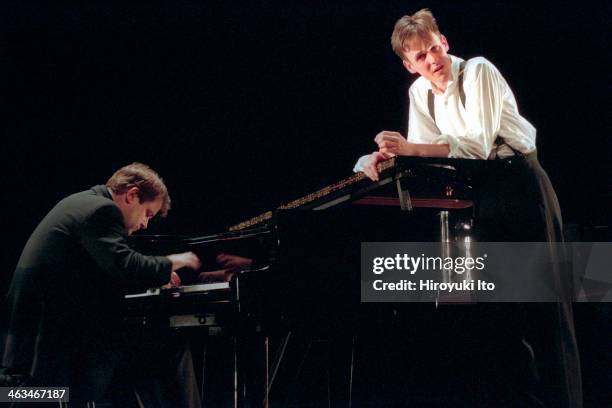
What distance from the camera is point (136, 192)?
2.53 meters

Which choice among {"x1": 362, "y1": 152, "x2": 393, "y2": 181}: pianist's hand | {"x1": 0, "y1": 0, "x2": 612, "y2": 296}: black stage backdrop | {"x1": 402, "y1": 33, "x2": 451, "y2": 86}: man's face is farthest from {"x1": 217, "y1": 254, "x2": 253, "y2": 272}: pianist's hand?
{"x1": 0, "y1": 0, "x2": 612, "y2": 296}: black stage backdrop

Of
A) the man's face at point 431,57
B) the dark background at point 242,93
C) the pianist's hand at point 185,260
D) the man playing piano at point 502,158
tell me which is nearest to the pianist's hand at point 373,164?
the man playing piano at point 502,158

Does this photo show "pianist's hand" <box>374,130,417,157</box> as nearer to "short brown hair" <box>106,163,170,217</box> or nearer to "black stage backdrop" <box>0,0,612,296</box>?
"short brown hair" <box>106,163,170,217</box>

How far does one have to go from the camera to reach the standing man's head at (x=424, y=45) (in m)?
2.40

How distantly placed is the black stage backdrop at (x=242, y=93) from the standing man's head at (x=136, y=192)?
4.73 feet

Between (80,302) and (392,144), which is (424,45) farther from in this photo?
(80,302)

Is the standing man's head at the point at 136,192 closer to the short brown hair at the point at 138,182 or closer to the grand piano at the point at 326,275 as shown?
the short brown hair at the point at 138,182

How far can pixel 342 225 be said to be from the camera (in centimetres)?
213

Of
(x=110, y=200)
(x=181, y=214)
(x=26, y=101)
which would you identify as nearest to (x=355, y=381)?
(x=181, y=214)

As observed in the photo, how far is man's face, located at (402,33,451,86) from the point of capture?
2.40 m

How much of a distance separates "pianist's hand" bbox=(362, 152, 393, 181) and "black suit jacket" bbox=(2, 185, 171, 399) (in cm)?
80

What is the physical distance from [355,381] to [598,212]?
1926mm

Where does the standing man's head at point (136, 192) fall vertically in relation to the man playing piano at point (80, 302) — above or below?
above

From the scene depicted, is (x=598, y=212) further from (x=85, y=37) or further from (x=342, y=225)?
(x=85, y=37)
